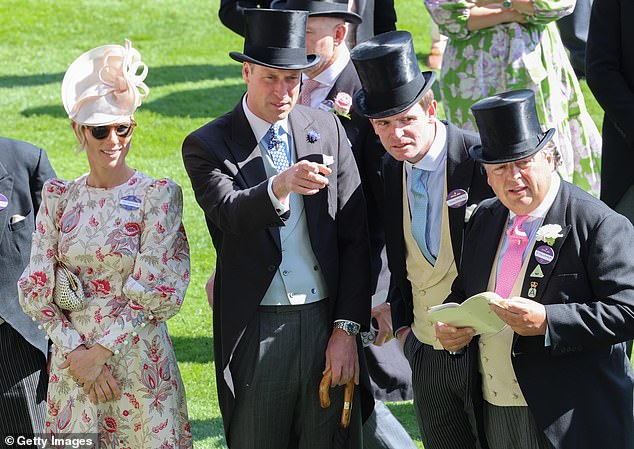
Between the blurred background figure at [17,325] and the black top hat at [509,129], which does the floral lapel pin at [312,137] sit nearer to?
the black top hat at [509,129]

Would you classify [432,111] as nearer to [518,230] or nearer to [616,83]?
[518,230]

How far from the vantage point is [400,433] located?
18.2ft

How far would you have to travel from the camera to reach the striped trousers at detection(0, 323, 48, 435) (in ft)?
16.6

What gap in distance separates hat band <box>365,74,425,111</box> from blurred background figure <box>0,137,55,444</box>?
1772 millimetres

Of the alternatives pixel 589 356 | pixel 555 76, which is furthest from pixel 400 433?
pixel 555 76

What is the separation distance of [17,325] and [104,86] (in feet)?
3.98

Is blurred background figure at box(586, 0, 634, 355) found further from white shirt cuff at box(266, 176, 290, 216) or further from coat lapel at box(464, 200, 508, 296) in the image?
white shirt cuff at box(266, 176, 290, 216)

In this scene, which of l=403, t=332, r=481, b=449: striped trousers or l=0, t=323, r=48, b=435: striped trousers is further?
l=0, t=323, r=48, b=435: striped trousers

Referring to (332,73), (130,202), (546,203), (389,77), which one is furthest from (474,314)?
(332,73)

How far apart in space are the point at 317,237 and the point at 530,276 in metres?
0.94

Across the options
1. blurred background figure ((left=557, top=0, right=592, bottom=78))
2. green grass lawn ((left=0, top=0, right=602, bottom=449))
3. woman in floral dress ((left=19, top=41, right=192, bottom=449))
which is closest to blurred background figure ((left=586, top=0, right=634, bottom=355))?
green grass lawn ((left=0, top=0, right=602, bottom=449))

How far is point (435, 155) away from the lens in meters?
4.46

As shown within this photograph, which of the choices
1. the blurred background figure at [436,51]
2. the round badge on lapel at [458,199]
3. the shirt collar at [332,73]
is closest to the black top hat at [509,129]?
the round badge on lapel at [458,199]

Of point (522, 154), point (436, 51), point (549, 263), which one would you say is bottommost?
point (436, 51)
